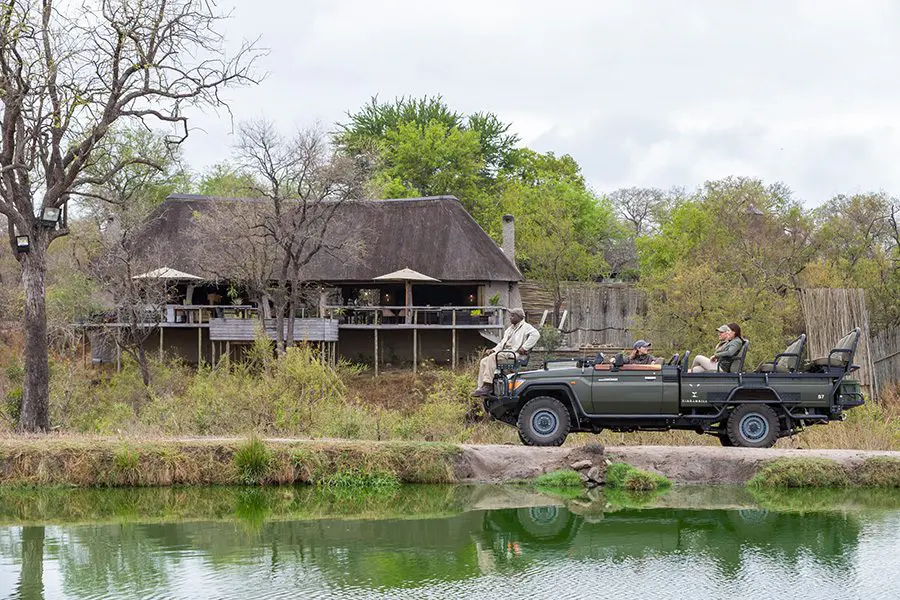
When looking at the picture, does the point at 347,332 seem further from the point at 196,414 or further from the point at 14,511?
the point at 14,511

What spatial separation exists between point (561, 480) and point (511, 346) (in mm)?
2401

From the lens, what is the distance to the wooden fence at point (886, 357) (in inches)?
1203

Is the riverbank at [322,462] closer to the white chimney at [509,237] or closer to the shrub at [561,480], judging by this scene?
the shrub at [561,480]

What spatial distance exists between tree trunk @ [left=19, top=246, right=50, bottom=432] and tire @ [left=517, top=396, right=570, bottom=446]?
898 centimetres

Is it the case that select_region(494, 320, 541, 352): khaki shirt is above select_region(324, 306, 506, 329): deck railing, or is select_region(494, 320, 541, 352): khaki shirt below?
below

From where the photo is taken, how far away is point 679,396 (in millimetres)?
16031

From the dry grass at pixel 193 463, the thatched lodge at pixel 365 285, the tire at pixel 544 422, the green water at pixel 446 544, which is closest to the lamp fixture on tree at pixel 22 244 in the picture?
the dry grass at pixel 193 463

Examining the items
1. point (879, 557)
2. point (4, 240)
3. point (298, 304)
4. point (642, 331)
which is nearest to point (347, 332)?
point (298, 304)

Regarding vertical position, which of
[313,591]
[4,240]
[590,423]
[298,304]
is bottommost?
[313,591]

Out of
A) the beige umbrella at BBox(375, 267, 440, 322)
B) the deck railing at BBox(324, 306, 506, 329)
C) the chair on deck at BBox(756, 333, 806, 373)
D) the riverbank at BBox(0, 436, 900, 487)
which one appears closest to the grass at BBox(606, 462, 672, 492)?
the riverbank at BBox(0, 436, 900, 487)

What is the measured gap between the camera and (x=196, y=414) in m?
18.6

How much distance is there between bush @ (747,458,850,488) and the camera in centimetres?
1532

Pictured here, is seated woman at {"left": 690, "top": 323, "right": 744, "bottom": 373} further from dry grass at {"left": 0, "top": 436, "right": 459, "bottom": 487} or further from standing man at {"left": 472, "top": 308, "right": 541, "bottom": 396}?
dry grass at {"left": 0, "top": 436, "right": 459, "bottom": 487}

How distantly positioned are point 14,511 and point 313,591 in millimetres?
5922
